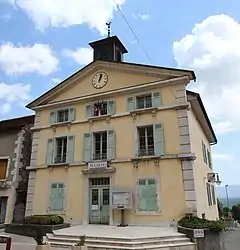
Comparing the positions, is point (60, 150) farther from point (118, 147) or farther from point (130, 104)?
point (130, 104)

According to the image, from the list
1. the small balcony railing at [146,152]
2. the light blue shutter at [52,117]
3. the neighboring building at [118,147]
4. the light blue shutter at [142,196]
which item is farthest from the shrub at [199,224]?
the light blue shutter at [52,117]

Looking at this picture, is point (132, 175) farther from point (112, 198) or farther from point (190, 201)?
point (190, 201)

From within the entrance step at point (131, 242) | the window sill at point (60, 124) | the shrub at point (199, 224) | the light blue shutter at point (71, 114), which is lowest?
the entrance step at point (131, 242)

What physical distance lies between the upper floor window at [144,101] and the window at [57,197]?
17.3ft

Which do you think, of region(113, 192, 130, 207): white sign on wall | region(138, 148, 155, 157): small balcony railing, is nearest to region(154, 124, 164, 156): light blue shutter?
region(138, 148, 155, 157): small balcony railing

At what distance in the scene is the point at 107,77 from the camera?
15102 mm

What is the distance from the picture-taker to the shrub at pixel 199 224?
980 centimetres

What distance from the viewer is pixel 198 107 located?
14625mm

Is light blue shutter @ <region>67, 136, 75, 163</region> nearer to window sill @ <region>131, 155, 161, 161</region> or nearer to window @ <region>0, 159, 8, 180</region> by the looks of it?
window sill @ <region>131, 155, 161, 161</region>

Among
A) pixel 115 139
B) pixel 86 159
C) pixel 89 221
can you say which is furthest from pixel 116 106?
pixel 89 221

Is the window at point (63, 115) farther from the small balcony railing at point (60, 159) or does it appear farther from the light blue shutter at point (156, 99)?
the light blue shutter at point (156, 99)

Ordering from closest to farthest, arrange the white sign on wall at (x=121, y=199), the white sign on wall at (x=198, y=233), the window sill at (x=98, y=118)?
the white sign on wall at (x=198, y=233)
the white sign on wall at (x=121, y=199)
the window sill at (x=98, y=118)

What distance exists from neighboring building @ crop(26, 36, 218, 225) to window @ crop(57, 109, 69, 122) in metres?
0.06

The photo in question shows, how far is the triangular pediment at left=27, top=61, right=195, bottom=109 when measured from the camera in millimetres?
13766
